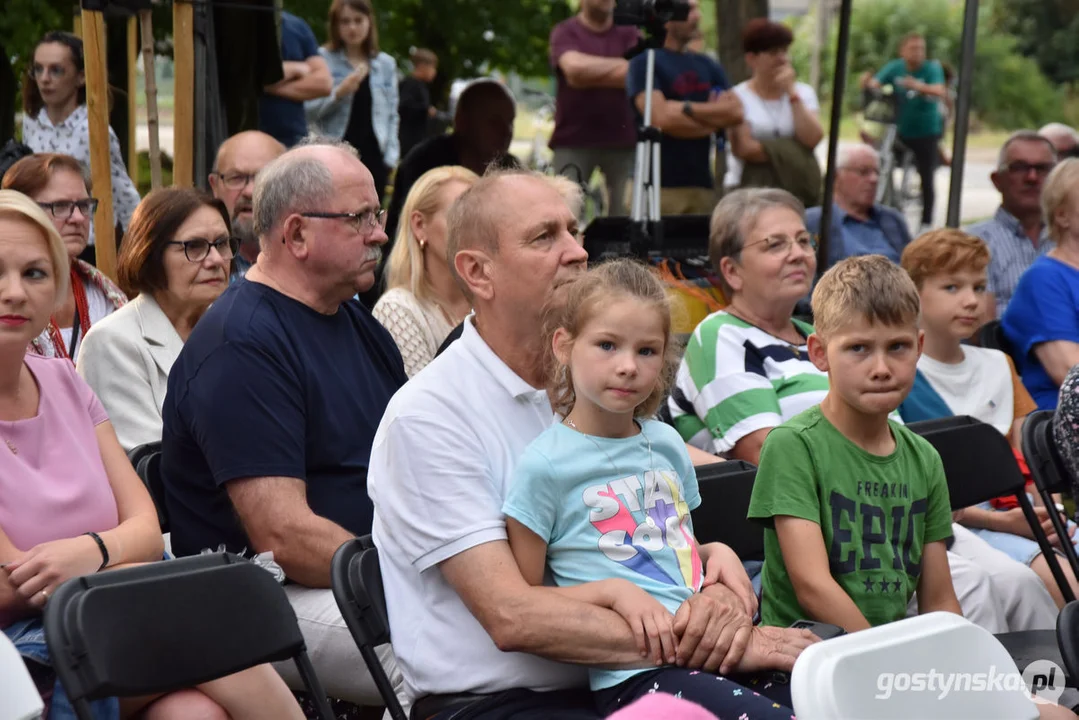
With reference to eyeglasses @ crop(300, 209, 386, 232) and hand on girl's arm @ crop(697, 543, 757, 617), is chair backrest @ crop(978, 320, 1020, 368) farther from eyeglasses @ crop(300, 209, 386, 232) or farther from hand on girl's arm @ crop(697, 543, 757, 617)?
hand on girl's arm @ crop(697, 543, 757, 617)

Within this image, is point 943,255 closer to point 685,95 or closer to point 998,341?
point 998,341

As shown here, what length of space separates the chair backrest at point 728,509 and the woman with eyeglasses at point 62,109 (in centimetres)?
334

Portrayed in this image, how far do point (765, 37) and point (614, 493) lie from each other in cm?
544

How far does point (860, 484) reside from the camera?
3.13 metres

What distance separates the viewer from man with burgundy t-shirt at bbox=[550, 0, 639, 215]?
8188 millimetres

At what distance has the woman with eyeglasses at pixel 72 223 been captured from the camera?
4449 millimetres

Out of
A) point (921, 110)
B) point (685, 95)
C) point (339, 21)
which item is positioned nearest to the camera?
point (685, 95)

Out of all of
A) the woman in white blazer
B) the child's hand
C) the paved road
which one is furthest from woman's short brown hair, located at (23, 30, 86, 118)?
the paved road

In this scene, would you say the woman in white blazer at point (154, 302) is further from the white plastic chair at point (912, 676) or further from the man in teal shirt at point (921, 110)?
the man in teal shirt at point (921, 110)

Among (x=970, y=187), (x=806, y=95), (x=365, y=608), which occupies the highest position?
(x=806, y=95)

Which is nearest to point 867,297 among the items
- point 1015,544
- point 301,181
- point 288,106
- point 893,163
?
point 301,181

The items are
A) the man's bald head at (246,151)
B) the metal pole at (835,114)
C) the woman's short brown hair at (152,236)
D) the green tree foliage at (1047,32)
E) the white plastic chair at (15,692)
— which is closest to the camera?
the white plastic chair at (15,692)

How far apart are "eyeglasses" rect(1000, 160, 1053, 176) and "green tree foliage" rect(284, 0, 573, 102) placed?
5754 millimetres

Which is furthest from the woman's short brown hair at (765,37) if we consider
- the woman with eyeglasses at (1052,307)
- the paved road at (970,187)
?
the paved road at (970,187)
